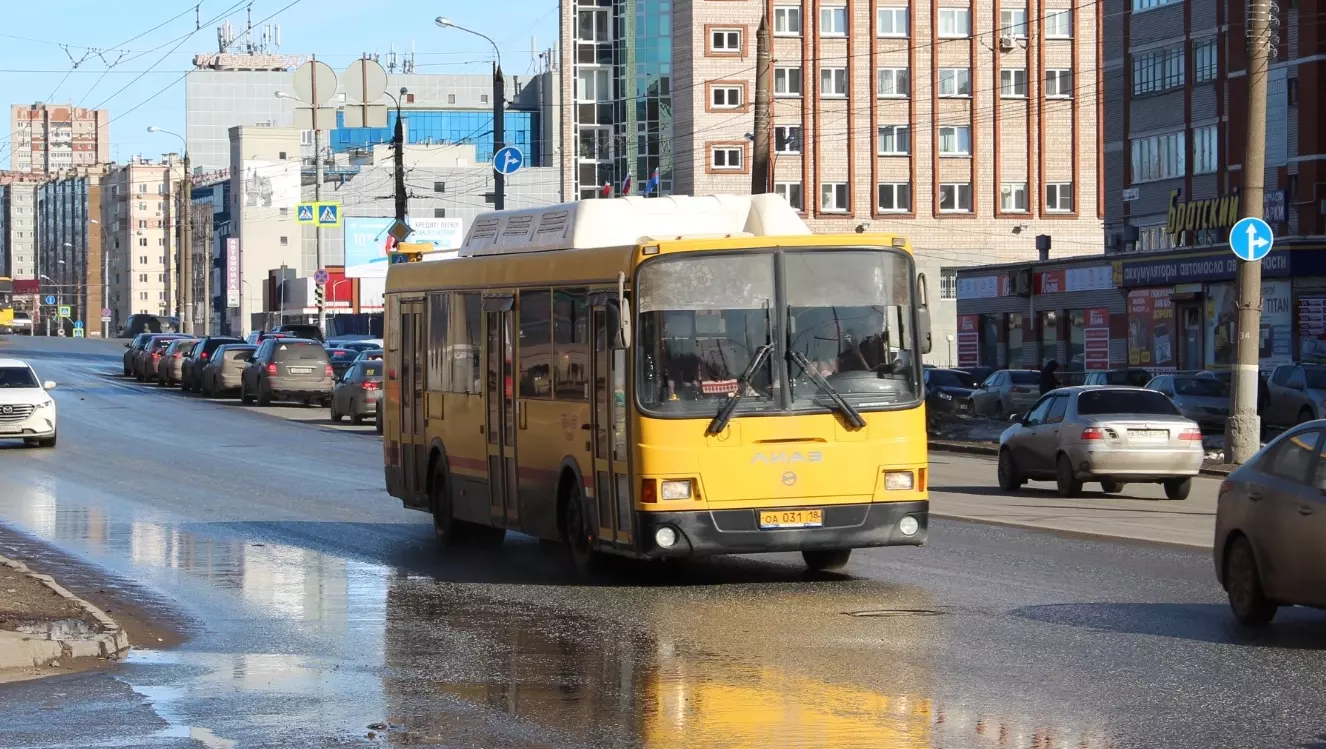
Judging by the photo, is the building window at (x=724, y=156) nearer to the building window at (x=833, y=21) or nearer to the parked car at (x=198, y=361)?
the building window at (x=833, y=21)

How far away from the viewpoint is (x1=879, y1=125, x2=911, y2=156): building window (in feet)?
309

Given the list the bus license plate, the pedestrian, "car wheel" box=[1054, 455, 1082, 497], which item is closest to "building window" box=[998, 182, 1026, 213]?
the pedestrian

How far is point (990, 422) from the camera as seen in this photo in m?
46.2

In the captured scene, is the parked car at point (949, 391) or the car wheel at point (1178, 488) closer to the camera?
the car wheel at point (1178, 488)

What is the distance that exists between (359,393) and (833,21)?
2115 inches

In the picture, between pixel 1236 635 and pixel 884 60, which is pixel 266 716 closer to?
pixel 1236 635

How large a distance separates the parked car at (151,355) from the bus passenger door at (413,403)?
163 feet

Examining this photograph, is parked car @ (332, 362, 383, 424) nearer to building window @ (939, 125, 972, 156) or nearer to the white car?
the white car

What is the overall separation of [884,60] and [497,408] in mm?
79122

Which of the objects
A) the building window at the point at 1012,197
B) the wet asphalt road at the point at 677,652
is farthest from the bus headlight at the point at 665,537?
the building window at the point at 1012,197

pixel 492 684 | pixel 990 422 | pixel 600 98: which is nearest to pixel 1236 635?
pixel 492 684

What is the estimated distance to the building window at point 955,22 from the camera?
9412cm

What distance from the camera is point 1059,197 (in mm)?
97250

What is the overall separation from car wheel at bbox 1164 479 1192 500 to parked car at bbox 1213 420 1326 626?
13101 millimetres
